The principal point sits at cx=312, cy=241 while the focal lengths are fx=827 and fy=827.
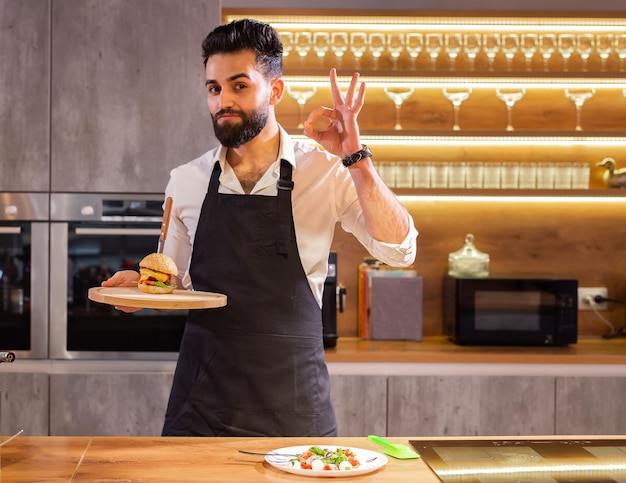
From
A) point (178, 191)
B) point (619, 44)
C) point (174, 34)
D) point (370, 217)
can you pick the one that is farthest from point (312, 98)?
point (370, 217)

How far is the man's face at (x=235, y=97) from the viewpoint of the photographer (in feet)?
6.73

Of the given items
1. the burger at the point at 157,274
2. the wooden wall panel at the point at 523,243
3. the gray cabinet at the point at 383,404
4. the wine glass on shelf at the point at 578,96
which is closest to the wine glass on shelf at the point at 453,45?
the wine glass on shelf at the point at 578,96

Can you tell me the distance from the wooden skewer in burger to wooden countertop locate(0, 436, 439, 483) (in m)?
0.36

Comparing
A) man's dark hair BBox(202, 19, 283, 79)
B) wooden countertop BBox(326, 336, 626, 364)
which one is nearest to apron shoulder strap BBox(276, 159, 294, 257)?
man's dark hair BBox(202, 19, 283, 79)

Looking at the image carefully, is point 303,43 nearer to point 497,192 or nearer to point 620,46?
point 497,192

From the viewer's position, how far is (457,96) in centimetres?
367

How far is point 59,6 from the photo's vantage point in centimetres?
331

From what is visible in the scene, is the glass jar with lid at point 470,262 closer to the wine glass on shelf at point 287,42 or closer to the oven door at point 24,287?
the wine glass on shelf at point 287,42

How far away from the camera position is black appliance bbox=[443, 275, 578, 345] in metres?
3.51

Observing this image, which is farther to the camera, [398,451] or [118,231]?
[118,231]

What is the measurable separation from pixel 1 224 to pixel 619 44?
→ 2.78 metres

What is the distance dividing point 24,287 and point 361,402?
143cm

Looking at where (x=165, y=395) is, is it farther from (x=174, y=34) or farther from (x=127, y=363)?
(x=174, y=34)

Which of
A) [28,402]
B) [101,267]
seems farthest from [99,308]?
[28,402]
